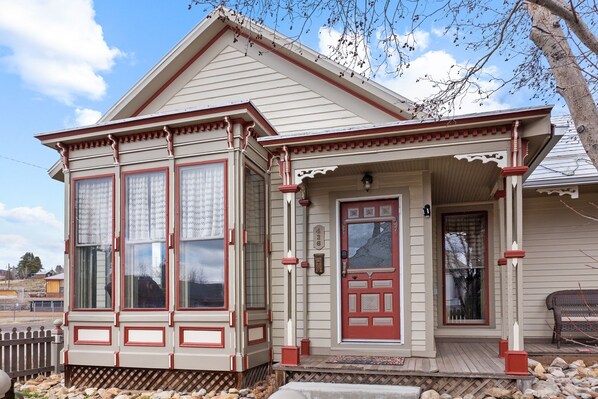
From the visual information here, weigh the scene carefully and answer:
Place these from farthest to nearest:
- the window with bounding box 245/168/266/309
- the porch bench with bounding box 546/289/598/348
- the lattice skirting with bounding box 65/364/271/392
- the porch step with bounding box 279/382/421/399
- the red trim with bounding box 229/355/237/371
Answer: the porch bench with bounding box 546/289/598/348
the window with bounding box 245/168/266/309
the lattice skirting with bounding box 65/364/271/392
the red trim with bounding box 229/355/237/371
the porch step with bounding box 279/382/421/399

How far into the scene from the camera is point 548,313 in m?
8.84

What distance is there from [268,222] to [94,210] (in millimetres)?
2642

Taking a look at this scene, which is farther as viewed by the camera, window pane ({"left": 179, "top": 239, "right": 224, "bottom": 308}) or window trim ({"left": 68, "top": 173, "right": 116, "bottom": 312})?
window trim ({"left": 68, "top": 173, "right": 116, "bottom": 312})

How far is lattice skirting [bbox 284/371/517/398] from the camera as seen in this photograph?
18.3ft

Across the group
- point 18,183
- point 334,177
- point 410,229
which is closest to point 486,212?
point 410,229

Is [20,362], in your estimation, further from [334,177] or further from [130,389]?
[334,177]

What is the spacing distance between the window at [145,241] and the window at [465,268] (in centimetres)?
525

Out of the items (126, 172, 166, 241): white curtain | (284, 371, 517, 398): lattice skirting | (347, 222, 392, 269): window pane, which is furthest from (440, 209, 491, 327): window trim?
(126, 172, 166, 241): white curtain

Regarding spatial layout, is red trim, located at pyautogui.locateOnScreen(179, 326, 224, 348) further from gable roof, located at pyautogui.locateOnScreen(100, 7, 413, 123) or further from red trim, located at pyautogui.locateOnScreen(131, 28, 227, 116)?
red trim, located at pyautogui.locateOnScreen(131, 28, 227, 116)

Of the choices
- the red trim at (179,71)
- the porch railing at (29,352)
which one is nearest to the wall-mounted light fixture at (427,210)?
the red trim at (179,71)

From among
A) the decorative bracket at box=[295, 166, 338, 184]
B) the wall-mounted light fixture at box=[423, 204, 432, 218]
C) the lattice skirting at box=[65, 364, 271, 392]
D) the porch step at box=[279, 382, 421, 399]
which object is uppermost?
the decorative bracket at box=[295, 166, 338, 184]

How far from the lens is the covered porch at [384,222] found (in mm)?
5725

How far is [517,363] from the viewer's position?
5.44m

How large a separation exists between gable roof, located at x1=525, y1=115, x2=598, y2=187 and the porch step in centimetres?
467
